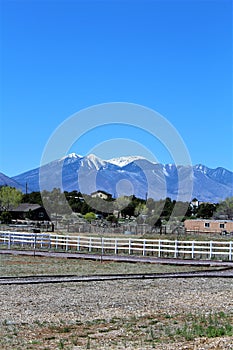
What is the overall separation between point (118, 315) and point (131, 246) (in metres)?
27.9

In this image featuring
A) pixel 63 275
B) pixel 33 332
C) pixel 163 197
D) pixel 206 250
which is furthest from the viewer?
pixel 163 197

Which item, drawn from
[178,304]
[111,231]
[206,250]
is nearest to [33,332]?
[178,304]

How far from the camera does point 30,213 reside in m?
121

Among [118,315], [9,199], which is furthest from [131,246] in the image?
[9,199]

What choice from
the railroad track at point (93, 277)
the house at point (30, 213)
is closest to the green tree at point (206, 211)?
the house at point (30, 213)

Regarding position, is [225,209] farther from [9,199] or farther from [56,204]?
[9,199]

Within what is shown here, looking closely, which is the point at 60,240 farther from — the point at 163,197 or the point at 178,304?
the point at 163,197

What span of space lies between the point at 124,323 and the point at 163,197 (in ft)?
363

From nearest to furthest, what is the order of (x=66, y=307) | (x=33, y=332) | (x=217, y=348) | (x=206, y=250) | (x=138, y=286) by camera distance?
(x=217, y=348) < (x=33, y=332) < (x=66, y=307) < (x=138, y=286) < (x=206, y=250)

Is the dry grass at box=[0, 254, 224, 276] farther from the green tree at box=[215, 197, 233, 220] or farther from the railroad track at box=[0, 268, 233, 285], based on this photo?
the green tree at box=[215, 197, 233, 220]

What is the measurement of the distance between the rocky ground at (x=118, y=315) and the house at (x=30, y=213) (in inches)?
3825

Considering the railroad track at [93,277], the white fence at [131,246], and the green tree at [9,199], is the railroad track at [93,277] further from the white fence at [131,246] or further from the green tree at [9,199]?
the green tree at [9,199]

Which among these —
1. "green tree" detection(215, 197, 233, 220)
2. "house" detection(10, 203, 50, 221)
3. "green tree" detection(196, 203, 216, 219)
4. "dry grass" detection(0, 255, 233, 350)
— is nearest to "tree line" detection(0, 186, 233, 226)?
"green tree" detection(196, 203, 216, 219)

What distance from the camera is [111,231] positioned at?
251 ft
